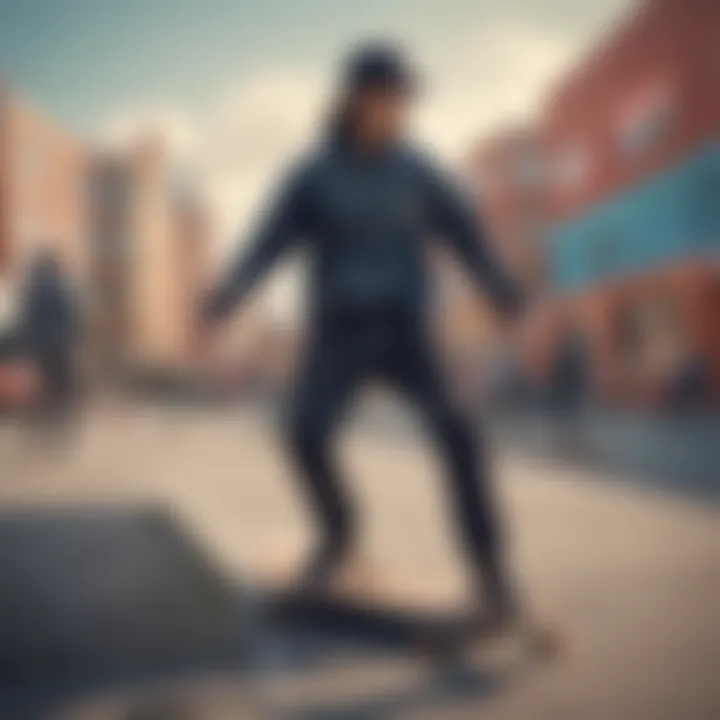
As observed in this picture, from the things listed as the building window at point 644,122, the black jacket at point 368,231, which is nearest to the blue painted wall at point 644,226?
the building window at point 644,122

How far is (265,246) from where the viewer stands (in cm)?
162

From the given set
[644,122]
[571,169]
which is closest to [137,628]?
[571,169]

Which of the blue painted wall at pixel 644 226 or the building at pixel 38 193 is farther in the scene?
the blue painted wall at pixel 644 226

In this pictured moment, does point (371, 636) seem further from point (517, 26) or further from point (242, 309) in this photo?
point (517, 26)

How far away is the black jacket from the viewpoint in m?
1.61

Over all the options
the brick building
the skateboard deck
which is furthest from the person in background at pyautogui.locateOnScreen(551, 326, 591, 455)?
the skateboard deck

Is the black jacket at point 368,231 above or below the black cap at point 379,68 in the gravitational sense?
below

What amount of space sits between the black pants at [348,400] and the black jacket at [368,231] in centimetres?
6

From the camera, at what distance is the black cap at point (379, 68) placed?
1523 millimetres

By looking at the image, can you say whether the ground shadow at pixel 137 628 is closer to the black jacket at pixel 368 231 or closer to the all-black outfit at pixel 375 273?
the all-black outfit at pixel 375 273

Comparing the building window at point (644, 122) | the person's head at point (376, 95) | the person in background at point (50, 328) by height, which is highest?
Result: the building window at point (644, 122)

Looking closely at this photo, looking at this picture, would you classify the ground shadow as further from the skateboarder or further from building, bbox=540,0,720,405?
building, bbox=540,0,720,405

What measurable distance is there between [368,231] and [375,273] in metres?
0.08

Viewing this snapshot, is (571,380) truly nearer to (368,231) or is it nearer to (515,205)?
(515,205)
